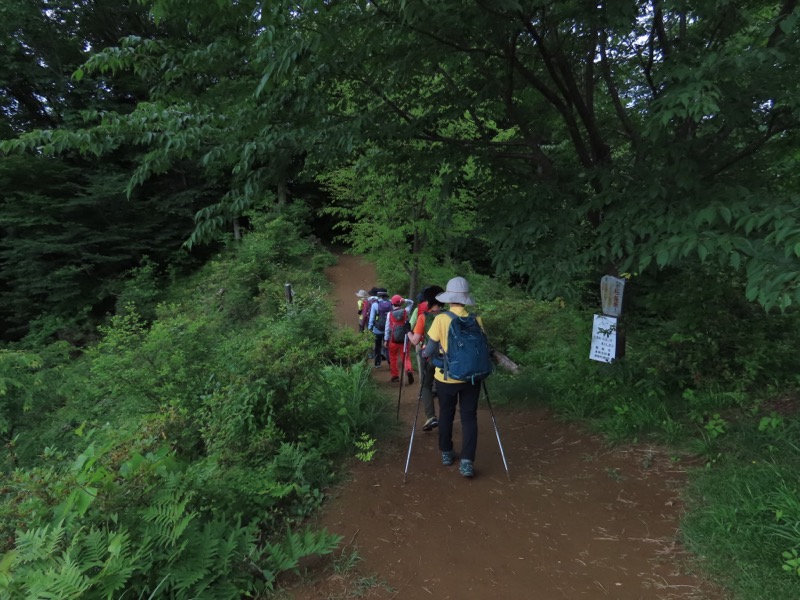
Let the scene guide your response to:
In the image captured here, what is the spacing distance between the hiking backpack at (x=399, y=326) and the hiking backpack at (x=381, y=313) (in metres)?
1.16

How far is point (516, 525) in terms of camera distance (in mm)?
3408

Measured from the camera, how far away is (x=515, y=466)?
4352 mm

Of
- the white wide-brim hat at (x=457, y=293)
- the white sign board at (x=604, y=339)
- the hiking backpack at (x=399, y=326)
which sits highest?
the white wide-brim hat at (x=457, y=293)

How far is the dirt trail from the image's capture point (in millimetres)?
2789

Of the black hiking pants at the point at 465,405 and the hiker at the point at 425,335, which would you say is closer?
the black hiking pants at the point at 465,405

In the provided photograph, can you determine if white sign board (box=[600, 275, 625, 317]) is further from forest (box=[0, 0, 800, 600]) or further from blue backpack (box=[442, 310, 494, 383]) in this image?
blue backpack (box=[442, 310, 494, 383])

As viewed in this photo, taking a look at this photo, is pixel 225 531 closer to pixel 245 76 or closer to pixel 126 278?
pixel 245 76

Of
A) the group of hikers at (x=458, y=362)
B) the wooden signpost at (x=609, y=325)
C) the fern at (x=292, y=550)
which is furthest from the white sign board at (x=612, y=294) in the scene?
the fern at (x=292, y=550)

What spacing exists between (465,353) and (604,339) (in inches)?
77.4

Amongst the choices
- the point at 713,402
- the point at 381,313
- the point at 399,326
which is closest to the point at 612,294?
the point at 713,402

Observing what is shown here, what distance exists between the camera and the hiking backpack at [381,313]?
8379 millimetres

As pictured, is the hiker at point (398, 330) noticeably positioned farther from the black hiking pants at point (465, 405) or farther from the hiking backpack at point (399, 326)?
the black hiking pants at point (465, 405)

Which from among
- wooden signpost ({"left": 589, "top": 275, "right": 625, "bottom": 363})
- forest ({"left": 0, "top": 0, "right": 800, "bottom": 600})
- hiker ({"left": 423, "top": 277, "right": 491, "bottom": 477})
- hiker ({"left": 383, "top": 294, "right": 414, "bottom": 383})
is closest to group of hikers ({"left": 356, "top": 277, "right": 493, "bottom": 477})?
hiker ({"left": 423, "top": 277, "right": 491, "bottom": 477})

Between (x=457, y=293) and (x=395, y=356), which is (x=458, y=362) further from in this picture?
(x=395, y=356)
